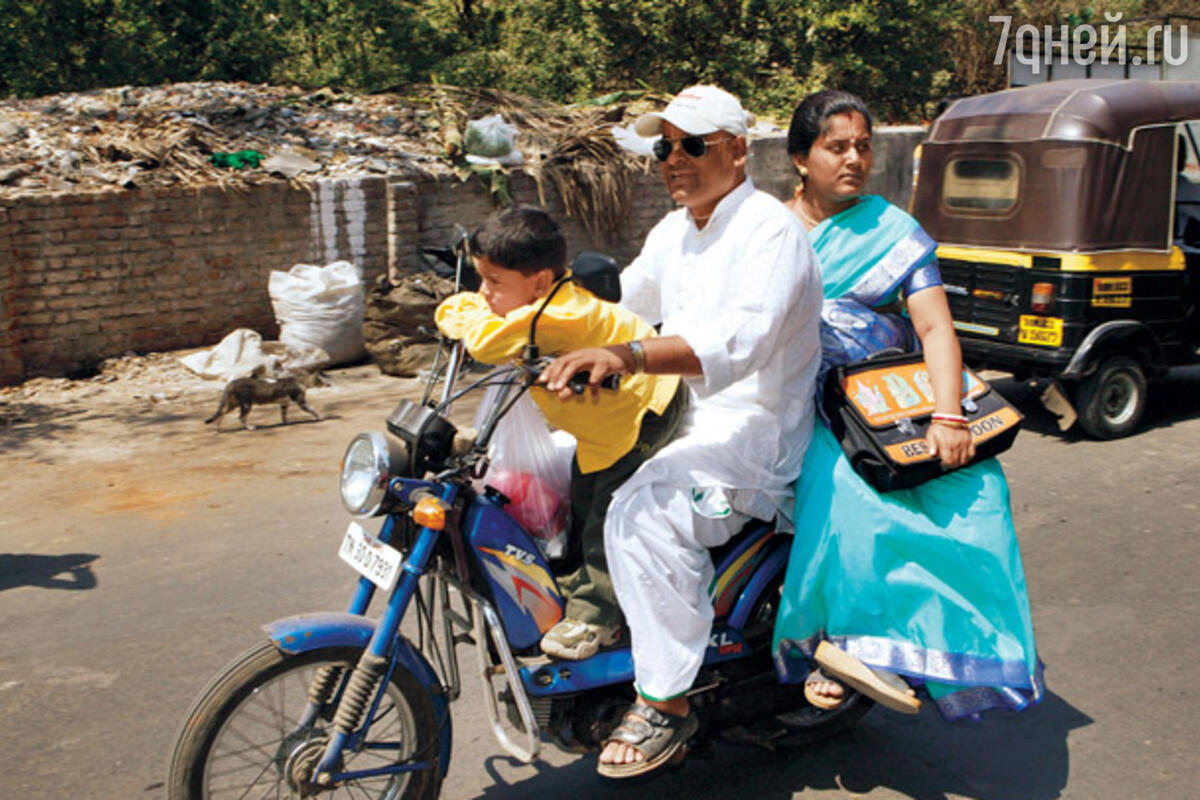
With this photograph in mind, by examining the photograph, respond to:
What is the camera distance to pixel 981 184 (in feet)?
25.2

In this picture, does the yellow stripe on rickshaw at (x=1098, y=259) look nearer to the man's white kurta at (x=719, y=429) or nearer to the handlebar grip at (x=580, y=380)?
the man's white kurta at (x=719, y=429)

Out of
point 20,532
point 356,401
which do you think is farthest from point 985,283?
point 20,532

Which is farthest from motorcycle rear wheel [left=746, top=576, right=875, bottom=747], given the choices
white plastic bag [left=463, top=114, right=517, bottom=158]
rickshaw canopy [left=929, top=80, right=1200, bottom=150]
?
white plastic bag [left=463, top=114, right=517, bottom=158]

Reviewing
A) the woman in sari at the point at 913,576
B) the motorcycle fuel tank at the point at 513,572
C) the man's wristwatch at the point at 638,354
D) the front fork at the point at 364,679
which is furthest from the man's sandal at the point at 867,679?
the front fork at the point at 364,679

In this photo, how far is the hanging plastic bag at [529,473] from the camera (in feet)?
9.93

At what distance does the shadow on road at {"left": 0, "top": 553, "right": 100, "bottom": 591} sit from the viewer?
5109 millimetres

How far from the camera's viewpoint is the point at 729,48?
16.2 m

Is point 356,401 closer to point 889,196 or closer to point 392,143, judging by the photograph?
point 392,143

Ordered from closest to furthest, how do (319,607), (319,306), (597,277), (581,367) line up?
1. (581,367)
2. (597,277)
3. (319,607)
4. (319,306)

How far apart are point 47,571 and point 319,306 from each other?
4.38 m

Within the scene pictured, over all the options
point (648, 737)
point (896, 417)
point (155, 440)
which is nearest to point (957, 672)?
point (896, 417)

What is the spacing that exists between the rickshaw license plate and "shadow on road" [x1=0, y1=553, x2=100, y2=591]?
542 cm

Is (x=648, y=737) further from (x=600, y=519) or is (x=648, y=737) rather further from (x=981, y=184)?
(x=981, y=184)

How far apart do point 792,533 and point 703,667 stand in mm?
445
